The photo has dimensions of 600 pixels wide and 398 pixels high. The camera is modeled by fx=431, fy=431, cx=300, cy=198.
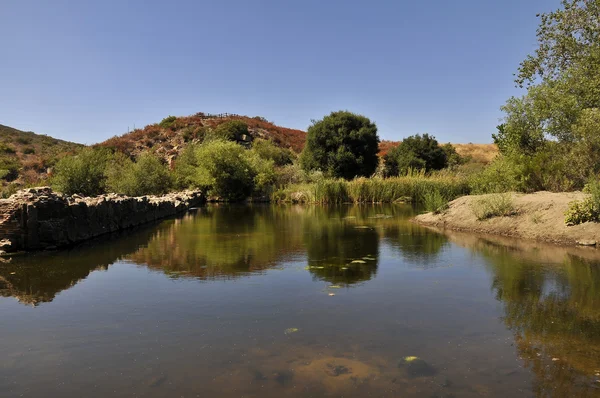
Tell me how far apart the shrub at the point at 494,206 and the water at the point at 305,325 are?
3.72 meters

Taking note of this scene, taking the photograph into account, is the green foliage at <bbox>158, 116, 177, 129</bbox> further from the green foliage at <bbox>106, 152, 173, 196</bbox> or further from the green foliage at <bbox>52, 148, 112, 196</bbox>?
the green foliage at <bbox>52, 148, 112, 196</bbox>

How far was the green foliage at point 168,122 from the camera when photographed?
60.3 m

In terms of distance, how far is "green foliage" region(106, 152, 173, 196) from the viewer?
28.6m

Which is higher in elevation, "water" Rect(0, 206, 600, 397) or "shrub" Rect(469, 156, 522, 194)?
"shrub" Rect(469, 156, 522, 194)

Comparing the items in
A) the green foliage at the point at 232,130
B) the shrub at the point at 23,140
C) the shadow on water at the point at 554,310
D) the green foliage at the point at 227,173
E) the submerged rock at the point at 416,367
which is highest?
the green foliage at the point at 232,130

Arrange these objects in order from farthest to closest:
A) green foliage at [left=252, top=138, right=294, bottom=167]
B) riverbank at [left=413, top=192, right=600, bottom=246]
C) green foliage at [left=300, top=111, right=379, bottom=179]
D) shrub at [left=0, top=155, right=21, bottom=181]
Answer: green foliage at [left=252, top=138, right=294, bottom=167], green foliage at [left=300, top=111, right=379, bottom=179], shrub at [left=0, top=155, right=21, bottom=181], riverbank at [left=413, top=192, right=600, bottom=246]

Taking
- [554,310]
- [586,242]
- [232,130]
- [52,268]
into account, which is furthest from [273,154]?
[554,310]

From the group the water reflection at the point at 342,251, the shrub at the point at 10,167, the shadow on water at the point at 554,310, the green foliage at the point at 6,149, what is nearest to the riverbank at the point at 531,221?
the shadow on water at the point at 554,310

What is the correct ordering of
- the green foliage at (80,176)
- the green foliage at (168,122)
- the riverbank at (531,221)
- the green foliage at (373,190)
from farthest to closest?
1. the green foliage at (168,122)
2. the green foliage at (373,190)
3. the green foliage at (80,176)
4. the riverbank at (531,221)

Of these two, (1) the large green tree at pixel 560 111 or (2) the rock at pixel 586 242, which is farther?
(1) the large green tree at pixel 560 111

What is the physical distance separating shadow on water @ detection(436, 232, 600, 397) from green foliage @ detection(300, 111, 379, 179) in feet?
96.2

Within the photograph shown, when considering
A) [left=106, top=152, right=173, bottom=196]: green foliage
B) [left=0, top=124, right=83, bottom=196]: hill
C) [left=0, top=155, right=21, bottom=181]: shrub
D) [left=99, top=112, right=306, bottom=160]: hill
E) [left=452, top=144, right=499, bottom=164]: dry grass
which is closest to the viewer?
[left=106, top=152, right=173, bottom=196]: green foliage

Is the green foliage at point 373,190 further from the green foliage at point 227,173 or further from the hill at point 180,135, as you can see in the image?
the hill at point 180,135

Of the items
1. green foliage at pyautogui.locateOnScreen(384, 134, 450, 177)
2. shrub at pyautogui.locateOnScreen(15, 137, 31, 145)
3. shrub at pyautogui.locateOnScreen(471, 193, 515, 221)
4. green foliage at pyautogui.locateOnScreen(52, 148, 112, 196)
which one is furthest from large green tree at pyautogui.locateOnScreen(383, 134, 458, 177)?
shrub at pyautogui.locateOnScreen(15, 137, 31, 145)
